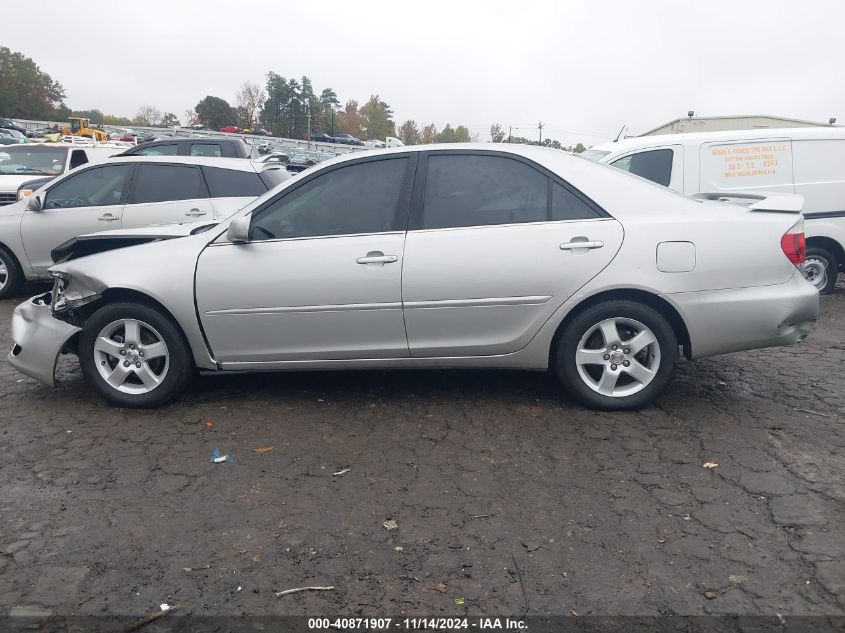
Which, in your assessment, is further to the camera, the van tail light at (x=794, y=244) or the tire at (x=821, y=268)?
the tire at (x=821, y=268)

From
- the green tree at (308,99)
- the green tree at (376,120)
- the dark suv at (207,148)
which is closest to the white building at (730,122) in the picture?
the dark suv at (207,148)

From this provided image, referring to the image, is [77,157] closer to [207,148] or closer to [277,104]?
[207,148]

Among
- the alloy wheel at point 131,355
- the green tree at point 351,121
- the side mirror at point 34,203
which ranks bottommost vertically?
the alloy wheel at point 131,355

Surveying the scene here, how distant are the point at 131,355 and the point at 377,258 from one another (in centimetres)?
177

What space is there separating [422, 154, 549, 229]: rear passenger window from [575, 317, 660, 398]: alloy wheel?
2.65 feet

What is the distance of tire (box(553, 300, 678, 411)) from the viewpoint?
13.6ft

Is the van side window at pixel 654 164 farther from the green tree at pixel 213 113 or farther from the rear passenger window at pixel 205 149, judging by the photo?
the green tree at pixel 213 113

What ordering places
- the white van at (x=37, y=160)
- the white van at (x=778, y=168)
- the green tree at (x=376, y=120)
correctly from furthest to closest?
the green tree at (x=376, y=120)
the white van at (x=37, y=160)
the white van at (x=778, y=168)

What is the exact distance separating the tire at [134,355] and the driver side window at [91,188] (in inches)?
157

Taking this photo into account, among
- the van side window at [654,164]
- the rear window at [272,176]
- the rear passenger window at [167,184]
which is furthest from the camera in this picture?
the rear window at [272,176]

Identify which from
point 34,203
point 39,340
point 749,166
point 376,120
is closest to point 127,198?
point 34,203

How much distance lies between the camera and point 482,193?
4320 millimetres

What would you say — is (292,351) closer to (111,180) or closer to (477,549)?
(477,549)

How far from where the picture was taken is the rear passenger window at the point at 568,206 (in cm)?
421
